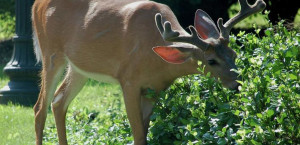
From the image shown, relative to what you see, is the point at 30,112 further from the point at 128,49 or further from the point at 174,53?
the point at 174,53

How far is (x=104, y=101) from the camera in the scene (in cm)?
979

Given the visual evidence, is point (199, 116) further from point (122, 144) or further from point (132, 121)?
point (122, 144)

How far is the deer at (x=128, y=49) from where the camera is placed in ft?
18.5

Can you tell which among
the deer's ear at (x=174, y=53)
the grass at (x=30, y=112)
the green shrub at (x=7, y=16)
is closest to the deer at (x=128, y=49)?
the deer's ear at (x=174, y=53)

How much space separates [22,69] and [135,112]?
13.9 ft

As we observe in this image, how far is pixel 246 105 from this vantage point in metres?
4.61

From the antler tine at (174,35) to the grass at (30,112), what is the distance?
6.83 ft

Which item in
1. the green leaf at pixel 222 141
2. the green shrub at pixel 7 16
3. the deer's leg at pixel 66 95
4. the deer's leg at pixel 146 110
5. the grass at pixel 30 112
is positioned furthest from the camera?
the green shrub at pixel 7 16

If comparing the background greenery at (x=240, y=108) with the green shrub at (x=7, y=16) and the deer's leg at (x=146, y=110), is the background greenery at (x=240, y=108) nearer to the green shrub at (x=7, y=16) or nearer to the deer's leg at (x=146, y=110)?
the deer's leg at (x=146, y=110)

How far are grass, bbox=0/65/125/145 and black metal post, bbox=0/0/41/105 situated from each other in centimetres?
27

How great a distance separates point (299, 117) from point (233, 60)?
51.2 inches

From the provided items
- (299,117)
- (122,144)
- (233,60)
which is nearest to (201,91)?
(233,60)

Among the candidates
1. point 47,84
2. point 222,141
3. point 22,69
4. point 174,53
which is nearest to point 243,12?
point 174,53

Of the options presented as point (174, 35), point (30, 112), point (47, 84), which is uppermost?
point (174, 35)
